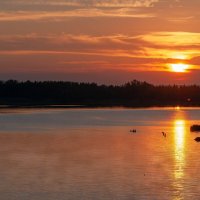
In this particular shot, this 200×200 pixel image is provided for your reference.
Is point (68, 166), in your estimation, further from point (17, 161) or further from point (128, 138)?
point (128, 138)

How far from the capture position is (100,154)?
45.4m

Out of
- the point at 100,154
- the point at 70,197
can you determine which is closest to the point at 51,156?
the point at 100,154

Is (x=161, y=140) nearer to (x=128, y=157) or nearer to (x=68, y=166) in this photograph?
(x=128, y=157)

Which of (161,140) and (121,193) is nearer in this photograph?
(121,193)

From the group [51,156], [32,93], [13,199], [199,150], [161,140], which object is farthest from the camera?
[32,93]

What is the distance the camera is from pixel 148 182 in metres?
31.5

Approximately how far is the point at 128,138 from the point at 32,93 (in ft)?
404

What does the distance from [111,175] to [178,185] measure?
4.67 metres

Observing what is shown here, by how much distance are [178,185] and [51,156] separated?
49.5 ft

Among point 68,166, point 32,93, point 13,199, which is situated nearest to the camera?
point 13,199

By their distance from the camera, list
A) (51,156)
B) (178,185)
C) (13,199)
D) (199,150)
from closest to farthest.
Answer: (13,199)
(178,185)
(51,156)
(199,150)

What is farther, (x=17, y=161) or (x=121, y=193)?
(x=17, y=161)

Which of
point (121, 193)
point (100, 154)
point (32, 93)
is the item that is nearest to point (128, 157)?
point (100, 154)

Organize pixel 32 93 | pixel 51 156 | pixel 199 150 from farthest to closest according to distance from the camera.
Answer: pixel 32 93 < pixel 199 150 < pixel 51 156
